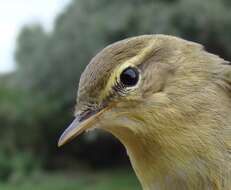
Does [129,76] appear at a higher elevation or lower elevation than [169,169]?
higher

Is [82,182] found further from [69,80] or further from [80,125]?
[80,125]

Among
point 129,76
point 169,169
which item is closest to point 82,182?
point 169,169

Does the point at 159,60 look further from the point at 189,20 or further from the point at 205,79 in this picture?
the point at 189,20

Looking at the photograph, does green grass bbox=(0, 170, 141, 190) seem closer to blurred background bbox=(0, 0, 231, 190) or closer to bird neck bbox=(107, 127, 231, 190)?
blurred background bbox=(0, 0, 231, 190)

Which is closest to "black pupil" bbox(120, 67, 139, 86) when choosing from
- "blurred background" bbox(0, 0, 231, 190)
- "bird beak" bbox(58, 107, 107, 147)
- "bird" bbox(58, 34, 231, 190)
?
"bird" bbox(58, 34, 231, 190)

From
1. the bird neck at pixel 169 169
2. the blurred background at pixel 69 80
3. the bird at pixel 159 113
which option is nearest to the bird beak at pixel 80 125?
the bird at pixel 159 113

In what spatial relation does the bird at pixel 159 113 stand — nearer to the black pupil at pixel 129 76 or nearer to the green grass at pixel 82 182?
the black pupil at pixel 129 76

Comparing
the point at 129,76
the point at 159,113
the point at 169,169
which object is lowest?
the point at 169,169

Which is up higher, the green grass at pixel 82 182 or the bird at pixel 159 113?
the bird at pixel 159 113
